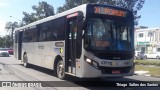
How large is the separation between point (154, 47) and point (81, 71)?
6333cm

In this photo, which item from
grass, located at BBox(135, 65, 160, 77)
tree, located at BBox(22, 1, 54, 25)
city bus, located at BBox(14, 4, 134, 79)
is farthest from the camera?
tree, located at BBox(22, 1, 54, 25)

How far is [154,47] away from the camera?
73.0m

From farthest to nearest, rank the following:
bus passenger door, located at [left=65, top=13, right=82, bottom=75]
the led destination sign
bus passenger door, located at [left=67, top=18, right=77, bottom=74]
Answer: bus passenger door, located at [left=67, top=18, right=77, bottom=74]
the led destination sign
bus passenger door, located at [left=65, top=13, right=82, bottom=75]

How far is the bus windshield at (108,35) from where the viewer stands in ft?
40.0

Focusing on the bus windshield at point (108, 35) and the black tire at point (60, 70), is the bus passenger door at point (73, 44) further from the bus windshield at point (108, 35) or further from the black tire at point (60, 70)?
the black tire at point (60, 70)

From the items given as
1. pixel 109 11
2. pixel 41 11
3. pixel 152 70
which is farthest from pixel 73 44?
pixel 41 11

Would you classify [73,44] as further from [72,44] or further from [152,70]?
[152,70]

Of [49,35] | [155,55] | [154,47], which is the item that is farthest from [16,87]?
[154,47]

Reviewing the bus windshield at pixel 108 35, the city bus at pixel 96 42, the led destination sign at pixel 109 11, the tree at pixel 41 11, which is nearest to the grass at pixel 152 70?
the city bus at pixel 96 42

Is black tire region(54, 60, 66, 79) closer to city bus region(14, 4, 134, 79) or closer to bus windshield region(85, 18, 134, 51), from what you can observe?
city bus region(14, 4, 134, 79)

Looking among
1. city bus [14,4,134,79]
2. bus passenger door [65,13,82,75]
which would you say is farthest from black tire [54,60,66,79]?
bus passenger door [65,13,82,75]

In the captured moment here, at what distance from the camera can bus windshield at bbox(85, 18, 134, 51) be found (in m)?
12.2

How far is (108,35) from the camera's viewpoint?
1252cm

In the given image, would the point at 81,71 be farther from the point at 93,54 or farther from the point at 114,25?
the point at 114,25
